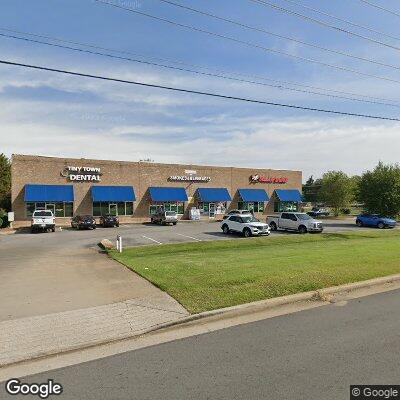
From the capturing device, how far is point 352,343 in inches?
249

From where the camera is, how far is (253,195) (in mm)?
52094

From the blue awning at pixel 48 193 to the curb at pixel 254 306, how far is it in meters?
34.7

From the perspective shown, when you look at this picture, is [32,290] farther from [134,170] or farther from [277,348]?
[134,170]

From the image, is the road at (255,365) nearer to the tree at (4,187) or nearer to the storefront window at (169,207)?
the storefront window at (169,207)

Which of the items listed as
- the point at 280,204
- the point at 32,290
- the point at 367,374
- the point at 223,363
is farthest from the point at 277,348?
→ the point at 280,204

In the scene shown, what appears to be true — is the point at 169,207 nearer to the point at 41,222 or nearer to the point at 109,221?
the point at 109,221

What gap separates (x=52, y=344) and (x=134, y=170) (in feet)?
130

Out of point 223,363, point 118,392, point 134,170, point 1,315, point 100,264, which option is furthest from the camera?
point 134,170

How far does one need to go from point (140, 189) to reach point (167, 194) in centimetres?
318

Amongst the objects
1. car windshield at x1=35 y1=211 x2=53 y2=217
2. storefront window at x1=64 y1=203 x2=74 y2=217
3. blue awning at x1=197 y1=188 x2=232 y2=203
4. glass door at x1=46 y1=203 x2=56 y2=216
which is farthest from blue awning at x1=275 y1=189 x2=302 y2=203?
car windshield at x1=35 y1=211 x2=53 y2=217

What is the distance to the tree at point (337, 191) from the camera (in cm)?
6350

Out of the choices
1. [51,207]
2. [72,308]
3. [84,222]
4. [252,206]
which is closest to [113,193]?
[51,207]

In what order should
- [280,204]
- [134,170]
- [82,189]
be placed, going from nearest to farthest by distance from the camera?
[82,189]
[134,170]
[280,204]

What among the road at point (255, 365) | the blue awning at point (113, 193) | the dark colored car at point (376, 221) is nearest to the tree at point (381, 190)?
the dark colored car at point (376, 221)
